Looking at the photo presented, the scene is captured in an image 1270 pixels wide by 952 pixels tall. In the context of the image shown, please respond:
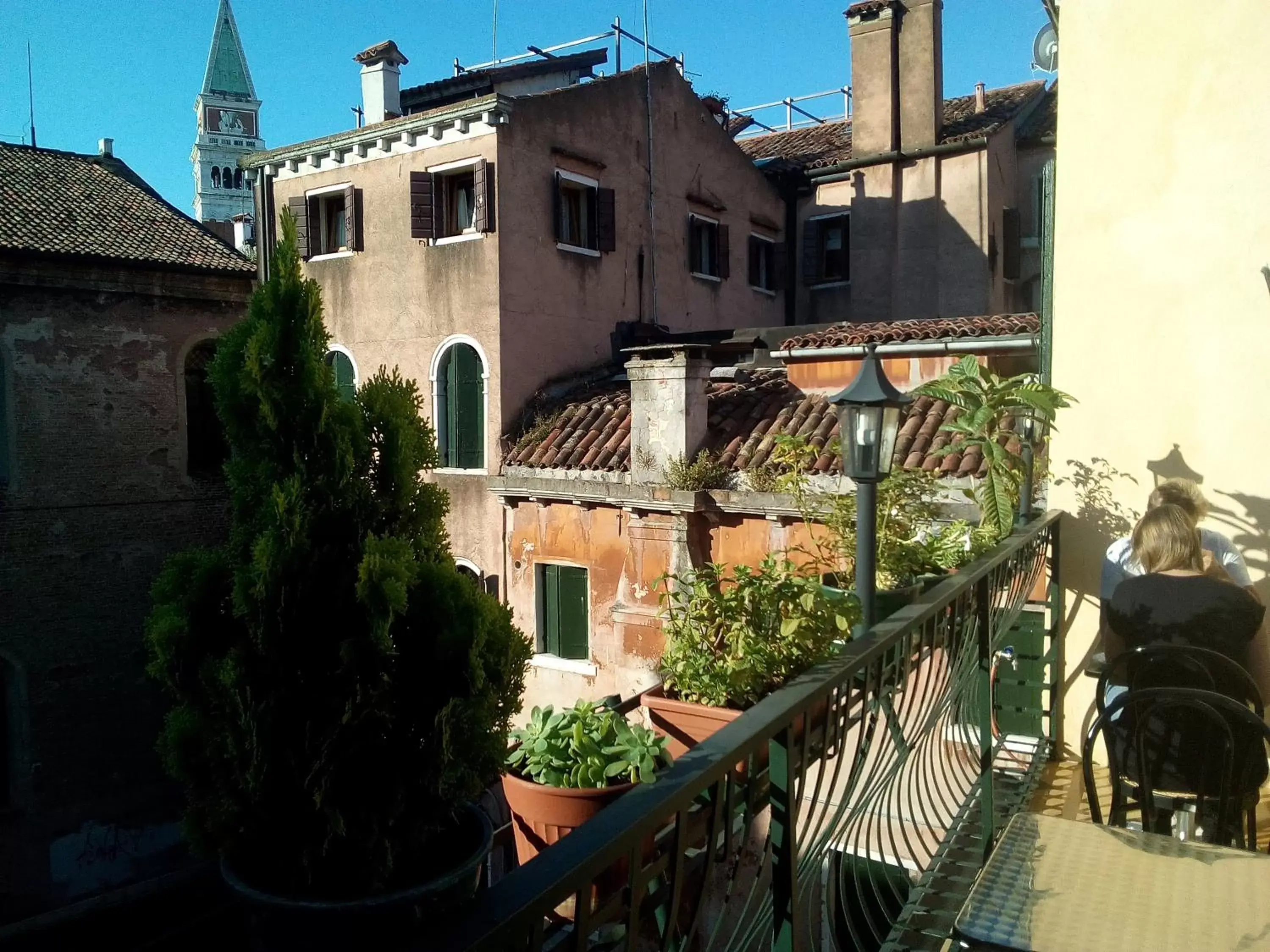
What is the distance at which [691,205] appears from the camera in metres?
16.2

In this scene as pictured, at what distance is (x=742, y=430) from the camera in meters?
11.2

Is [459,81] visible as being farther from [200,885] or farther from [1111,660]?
[1111,660]

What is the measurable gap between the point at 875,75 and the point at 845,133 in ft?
9.65

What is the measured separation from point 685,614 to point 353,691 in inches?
52.9

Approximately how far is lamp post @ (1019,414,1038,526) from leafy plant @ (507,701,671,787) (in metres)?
2.98

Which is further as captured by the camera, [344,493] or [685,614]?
[685,614]

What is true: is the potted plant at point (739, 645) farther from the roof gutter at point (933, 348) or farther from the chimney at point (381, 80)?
the chimney at point (381, 80)

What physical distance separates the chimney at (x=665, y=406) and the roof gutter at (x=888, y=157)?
7157 millimetres

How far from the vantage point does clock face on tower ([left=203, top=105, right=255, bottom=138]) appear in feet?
291

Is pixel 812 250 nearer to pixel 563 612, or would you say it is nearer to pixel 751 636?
pixel 563 612

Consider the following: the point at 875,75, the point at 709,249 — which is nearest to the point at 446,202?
the point at 709,249

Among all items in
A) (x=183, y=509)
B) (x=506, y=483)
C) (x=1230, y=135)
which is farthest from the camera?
(x=183, y=509)

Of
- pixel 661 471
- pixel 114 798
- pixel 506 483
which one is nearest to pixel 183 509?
pixel 114 798

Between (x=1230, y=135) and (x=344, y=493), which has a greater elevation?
(x=1230, y=135)
